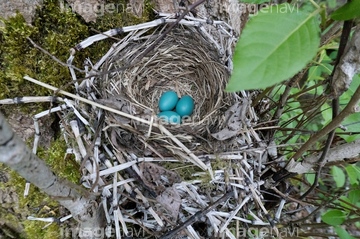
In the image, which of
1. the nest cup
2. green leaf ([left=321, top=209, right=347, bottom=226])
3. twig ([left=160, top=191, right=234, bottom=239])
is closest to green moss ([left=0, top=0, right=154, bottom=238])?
the nest cup

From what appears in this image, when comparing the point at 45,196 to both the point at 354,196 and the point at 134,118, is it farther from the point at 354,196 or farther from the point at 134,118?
the point at 354,196

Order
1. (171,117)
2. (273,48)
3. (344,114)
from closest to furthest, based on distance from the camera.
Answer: (273,48) < (344,114) < (171,117)

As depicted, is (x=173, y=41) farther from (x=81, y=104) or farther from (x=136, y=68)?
(x=81, y=104)

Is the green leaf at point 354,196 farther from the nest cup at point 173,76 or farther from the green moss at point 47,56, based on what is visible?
the green moss at point 47,56

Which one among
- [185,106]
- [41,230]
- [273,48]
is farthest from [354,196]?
[41,230]

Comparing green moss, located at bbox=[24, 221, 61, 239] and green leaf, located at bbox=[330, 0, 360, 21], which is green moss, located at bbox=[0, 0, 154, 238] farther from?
green leaf, located at bbox=[330, 0, 360, 21]

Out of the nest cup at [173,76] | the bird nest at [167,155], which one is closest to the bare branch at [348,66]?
the bird nest at [167,155]
